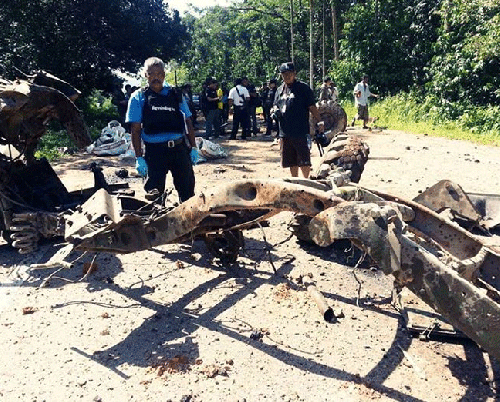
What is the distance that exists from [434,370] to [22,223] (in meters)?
4.08

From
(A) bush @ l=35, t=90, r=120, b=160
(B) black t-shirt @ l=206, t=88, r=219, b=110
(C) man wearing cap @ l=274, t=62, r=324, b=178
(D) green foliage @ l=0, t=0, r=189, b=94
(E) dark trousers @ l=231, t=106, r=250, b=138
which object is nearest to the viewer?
(C) man wearing cap @ l=274, t=62, r=324, b=178

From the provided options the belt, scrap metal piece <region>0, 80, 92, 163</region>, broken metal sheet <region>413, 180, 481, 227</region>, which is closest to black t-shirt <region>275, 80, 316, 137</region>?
the belt

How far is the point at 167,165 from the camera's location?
5328 millimetres

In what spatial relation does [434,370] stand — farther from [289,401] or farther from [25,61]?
[25,61]

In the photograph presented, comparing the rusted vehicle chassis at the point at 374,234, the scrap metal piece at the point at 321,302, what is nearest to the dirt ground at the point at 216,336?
the scrap metal piece at the point at 321,302

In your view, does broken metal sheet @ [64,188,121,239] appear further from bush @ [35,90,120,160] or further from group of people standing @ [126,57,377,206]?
bush @ [35,90,120,160]

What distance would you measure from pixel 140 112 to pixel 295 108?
229 cm

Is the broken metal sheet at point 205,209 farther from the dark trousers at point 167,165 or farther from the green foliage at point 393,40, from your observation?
the green foliage at point 393,40

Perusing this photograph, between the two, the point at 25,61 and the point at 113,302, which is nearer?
the point at 113,302

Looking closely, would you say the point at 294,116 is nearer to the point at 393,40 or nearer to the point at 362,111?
the point at 362,111

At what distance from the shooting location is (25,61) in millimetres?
17125

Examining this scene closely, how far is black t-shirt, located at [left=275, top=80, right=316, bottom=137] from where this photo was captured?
652 cm

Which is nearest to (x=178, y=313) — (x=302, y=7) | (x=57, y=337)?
(x=57, y=337)

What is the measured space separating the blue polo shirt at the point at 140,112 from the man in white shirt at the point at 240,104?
30.7 feet
